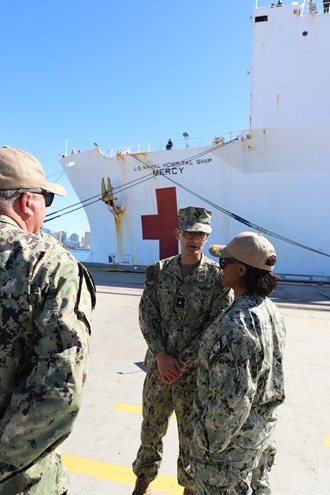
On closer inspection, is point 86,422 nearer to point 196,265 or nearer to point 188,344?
point 188,344

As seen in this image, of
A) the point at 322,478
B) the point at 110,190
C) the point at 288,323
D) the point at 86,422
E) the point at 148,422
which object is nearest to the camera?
the point at 148,422

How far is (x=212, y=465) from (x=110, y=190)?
12.9m

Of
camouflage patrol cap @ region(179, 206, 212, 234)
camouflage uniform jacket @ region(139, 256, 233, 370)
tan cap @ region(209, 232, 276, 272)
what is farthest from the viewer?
camouflage patrol cap @ region(179, 206, 212, 234)

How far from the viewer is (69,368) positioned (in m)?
0.84

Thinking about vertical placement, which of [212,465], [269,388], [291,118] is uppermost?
[291,118]

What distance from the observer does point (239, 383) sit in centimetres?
113

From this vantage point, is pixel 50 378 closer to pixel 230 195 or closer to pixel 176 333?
pixel 176 333

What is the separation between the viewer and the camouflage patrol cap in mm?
1994

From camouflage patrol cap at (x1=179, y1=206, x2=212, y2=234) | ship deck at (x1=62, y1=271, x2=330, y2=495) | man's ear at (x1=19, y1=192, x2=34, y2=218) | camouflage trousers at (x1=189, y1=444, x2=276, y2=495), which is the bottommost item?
ship deck at (x1=62, y1=271, x2=330, y2=495)

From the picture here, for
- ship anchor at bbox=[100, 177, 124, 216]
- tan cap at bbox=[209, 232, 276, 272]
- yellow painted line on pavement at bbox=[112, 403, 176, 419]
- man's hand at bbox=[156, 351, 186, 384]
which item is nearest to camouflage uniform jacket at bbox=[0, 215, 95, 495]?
tan cap at bbox=[209, 232, 276, 272]

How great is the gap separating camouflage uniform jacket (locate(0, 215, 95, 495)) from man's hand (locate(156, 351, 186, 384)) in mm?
902

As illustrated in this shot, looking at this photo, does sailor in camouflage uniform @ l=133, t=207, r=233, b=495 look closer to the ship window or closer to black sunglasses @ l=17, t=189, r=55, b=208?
black sunglasses @ l=17, t=189, r=55, b=208

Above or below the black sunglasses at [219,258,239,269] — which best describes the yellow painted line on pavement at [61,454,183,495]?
below

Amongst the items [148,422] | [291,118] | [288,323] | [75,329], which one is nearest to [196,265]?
[148,422]
